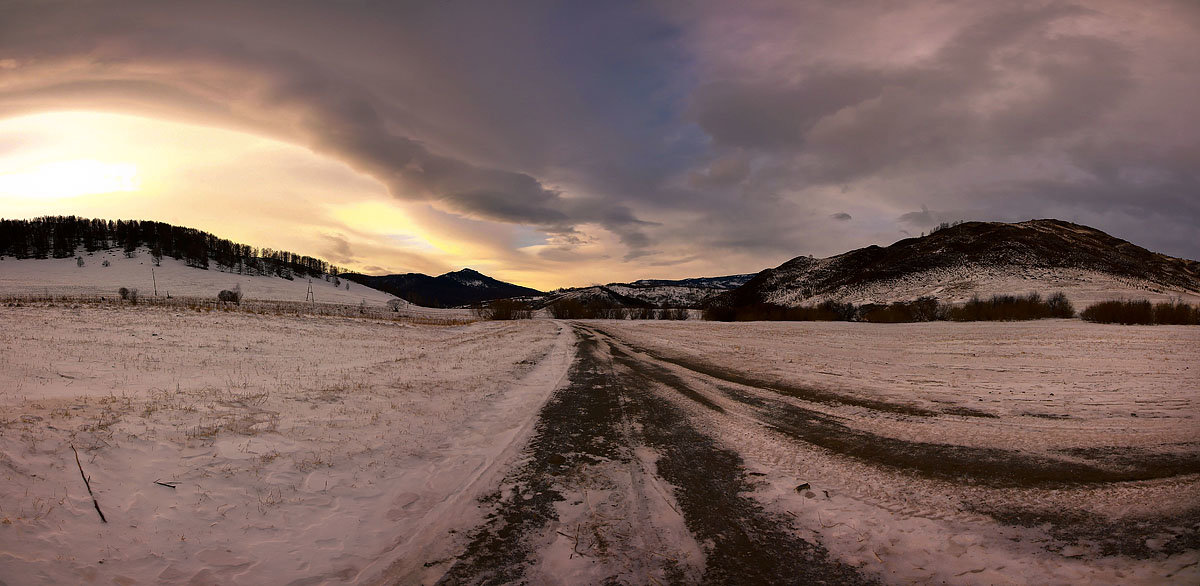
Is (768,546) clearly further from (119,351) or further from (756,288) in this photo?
(756,288)

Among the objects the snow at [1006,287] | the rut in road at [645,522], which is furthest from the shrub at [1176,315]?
the rut in road at [645,522]

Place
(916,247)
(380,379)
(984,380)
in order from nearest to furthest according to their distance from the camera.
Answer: (984,380) → (380,379) → (916,247)

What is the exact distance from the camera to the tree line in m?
125

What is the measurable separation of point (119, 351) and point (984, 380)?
29283mm

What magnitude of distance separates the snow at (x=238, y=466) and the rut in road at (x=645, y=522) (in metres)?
0.60

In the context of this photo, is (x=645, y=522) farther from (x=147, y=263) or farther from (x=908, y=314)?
(x=147, y=263)

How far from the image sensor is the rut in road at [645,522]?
360 cm

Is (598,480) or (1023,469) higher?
(1023,469)

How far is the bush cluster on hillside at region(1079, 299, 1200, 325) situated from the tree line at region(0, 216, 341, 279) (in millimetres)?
191449

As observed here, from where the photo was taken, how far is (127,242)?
463 ft

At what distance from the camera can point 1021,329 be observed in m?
28.0

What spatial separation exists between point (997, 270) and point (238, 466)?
9738 cm

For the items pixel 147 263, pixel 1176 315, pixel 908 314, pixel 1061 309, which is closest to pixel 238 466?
pixel 908 314

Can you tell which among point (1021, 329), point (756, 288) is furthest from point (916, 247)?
point (1021, 329)
